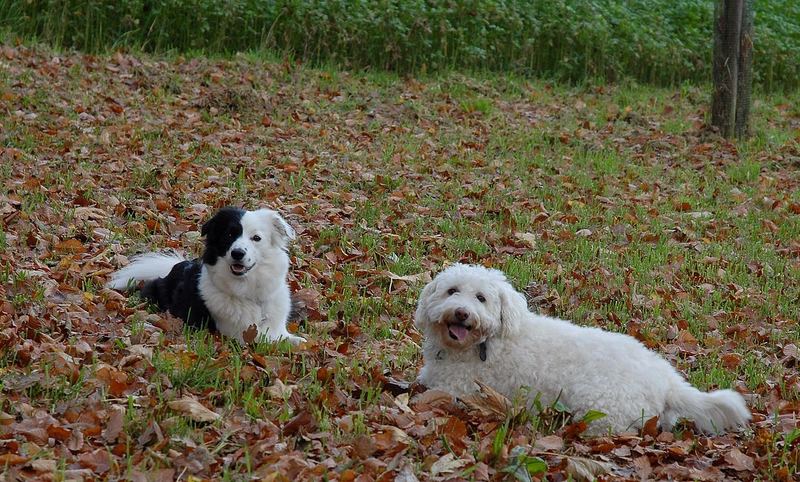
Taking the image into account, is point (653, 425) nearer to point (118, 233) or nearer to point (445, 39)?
point (118, 233)

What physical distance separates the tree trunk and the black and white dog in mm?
10363

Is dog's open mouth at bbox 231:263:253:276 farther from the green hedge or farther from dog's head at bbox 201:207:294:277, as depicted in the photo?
the green hedge

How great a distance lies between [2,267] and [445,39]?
12.2 metres

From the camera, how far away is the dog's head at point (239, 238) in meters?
6.47

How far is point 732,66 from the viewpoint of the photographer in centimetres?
1495

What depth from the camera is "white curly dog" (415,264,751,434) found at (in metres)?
5.29

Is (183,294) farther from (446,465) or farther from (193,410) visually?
(446,465)

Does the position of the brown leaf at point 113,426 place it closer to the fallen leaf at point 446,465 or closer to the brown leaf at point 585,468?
the fallen leaf at point 446,465

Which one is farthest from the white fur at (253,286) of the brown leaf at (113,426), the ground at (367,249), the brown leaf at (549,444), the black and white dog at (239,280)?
the brown leaf at (549,444)

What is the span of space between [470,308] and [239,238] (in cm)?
184

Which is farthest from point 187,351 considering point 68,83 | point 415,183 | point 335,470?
point 68,83

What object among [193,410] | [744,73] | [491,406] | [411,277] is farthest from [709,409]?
[744,73]

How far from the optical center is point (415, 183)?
457 inches

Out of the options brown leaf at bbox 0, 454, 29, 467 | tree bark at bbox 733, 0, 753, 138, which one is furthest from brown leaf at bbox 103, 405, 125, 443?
tree bark at bbox 733, 0, 753, 138
